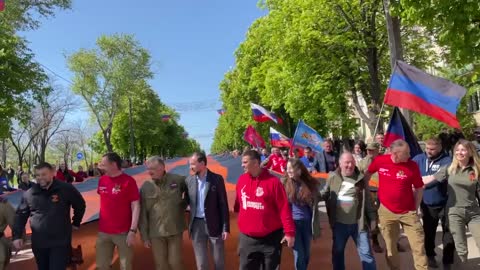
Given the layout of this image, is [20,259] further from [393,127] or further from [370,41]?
[370,41]

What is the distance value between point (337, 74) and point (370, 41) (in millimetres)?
2367

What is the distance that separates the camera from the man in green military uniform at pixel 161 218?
6.13 m

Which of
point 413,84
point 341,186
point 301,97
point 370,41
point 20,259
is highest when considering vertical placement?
point 370,41

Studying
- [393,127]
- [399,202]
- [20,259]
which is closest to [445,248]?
[399,202]

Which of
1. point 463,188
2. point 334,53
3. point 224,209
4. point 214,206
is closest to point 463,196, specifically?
point 463,188

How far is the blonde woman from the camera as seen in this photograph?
637 cm

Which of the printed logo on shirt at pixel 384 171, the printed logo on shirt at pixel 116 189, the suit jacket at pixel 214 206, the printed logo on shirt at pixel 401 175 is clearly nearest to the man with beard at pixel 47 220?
the printed logo on shirt at pixel 116 189

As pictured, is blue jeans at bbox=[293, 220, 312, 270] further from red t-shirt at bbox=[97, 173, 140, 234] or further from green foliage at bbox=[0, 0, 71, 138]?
green foliage at bbox=[0, 0, 71, 138]

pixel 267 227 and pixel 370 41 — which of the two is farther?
pixel 370 41

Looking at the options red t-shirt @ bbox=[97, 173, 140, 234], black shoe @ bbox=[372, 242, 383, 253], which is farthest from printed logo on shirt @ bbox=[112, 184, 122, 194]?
black shoe @ bbox=[372, 242, 383, 253]

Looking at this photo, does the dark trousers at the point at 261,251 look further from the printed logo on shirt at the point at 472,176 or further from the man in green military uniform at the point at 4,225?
the man in green military uniform at the point at 4,225

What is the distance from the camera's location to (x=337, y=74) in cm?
2347

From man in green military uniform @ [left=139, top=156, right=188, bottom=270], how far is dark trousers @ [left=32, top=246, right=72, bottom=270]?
36.8 inches

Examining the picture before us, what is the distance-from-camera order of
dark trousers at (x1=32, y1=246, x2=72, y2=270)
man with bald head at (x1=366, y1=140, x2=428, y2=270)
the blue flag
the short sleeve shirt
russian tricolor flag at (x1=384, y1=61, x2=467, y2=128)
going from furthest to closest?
the blue flag < russian tricolor flag at (x1=384, y1=61, x2=467, y2=128) < the short sleeve shirt < man with bald head at (x1=366, y1=140, x2=428, y2=270) < dark trousers at (x1=32, y1=246, x2=72, y2=270)
